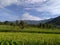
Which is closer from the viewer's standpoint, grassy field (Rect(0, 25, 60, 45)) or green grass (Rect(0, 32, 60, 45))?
green grass (Rect(0, 32, 60, 45))

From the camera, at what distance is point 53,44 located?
16.8 m

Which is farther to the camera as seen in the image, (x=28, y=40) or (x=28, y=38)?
(x=28, y=38)

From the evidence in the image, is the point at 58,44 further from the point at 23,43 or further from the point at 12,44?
the point at 12,44

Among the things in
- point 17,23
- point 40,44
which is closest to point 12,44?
point 40,44

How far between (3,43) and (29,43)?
2.58 metres

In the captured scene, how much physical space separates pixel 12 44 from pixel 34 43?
7.72ft

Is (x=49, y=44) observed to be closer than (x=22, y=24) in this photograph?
Yes

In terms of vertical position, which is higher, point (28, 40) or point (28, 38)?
point (28, 40)

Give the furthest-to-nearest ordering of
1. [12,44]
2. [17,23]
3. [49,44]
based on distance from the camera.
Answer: [17,23], [49,44], [12,44]

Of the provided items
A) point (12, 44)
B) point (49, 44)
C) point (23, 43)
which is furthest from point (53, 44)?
point (12, 44)

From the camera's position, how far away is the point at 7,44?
1614 cm

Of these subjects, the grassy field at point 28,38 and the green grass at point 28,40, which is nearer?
the green grass at point 28,40

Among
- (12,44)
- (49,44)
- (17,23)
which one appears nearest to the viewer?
(12,44)

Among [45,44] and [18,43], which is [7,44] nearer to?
[18,43]
